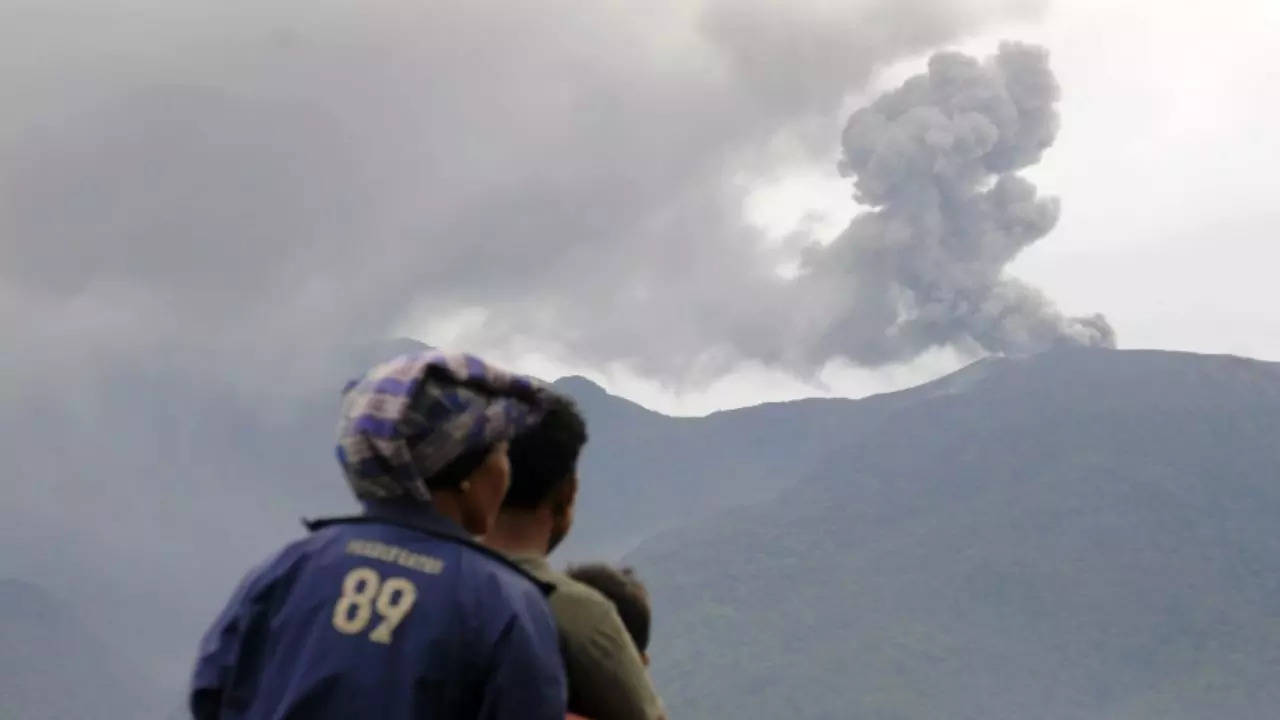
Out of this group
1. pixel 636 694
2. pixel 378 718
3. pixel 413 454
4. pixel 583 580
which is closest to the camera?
pixel 378 718

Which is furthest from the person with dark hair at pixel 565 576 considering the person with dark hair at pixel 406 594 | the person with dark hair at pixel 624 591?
the person with dark hair at pixel 624 591

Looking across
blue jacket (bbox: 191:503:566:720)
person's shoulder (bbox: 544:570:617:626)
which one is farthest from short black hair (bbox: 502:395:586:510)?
blue jacket (bbox: 191:503:566:720)

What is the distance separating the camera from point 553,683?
3.53 meters

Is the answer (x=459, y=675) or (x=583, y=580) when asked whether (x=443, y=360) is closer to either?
(x=459, y=675)

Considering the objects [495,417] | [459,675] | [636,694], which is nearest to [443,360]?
[495,417]

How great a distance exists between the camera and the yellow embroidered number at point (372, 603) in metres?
3.51

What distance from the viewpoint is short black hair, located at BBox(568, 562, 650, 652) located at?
527 centimetres

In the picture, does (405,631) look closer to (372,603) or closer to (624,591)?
(372,603)

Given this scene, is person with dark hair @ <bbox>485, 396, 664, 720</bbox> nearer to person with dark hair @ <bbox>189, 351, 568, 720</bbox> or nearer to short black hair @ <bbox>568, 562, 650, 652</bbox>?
person with dark hair @ <bbox>189, 351, 568, 720</bbox>

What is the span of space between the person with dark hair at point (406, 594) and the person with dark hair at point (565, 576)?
26cm

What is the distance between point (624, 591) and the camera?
5.30m

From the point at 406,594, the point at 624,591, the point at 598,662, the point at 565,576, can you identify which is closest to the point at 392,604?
the point at 406,594

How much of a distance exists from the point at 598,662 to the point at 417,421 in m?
0.81

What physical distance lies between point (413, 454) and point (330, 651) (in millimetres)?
459
